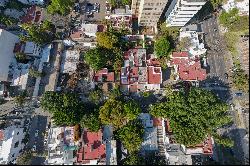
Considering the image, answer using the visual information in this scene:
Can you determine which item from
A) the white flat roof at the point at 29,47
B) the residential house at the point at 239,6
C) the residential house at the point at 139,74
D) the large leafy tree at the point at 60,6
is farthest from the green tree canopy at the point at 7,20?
the residential house at the point at 239,6

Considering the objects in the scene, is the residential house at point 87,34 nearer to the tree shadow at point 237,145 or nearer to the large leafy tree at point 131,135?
the large leafy tree at point 131,135

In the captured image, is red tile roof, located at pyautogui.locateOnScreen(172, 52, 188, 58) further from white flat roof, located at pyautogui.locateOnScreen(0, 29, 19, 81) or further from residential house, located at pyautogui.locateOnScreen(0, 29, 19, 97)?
white flat roof, located at pyautogui.locateOnScreen(0, 29, 19, 81)

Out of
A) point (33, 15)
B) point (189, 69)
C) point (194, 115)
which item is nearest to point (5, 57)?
point (33, 15)

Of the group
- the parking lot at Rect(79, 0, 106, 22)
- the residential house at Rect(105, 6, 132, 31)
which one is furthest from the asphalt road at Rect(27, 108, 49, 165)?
the residential house at Rect(105, 6, 132, 31)

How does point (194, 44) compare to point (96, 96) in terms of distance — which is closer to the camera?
point (96, 96)

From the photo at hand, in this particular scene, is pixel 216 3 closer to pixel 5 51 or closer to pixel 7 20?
pixel 7 20

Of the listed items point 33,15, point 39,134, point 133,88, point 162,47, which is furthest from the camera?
point 33,15
